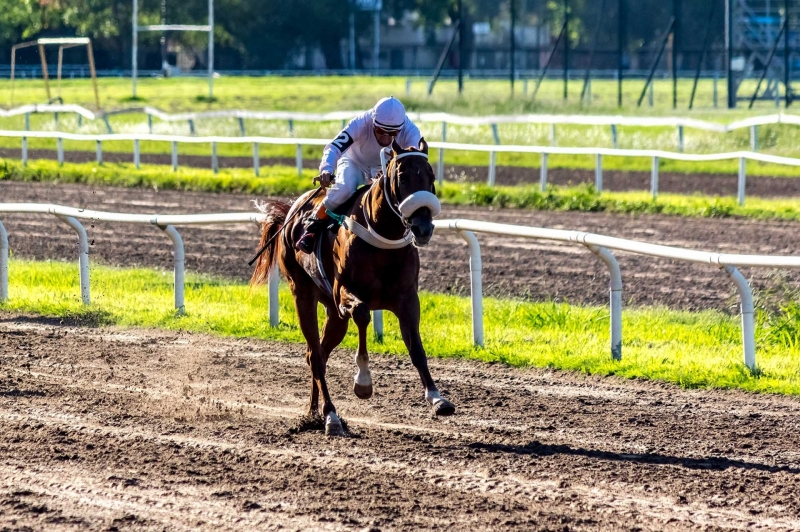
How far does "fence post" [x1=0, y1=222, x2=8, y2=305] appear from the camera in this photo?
11025mm

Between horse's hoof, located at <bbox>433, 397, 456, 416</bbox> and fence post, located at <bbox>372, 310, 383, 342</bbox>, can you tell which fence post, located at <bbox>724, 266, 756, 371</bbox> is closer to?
horse's hoof, located at <bbox>433, 397, 456, 416</bbox>

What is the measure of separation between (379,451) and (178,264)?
4.48 meters

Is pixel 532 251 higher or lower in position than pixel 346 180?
lower

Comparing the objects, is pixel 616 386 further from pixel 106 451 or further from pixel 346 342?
pixel 106 451

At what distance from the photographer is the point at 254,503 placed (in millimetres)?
5289

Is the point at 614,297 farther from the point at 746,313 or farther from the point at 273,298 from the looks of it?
the point at 273,298

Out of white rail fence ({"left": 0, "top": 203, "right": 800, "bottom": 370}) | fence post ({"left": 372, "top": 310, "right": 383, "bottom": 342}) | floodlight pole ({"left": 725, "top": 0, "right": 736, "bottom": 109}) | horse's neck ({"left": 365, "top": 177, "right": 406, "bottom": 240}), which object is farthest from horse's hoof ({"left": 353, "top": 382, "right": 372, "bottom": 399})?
floodlight pole ({"left": 725, "top": 0, "right": 736, "bottom": 109})

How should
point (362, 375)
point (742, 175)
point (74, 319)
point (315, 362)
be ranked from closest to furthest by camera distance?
point (362, 375)
point (315, 362)
point (74, 319)
point (742, 175)

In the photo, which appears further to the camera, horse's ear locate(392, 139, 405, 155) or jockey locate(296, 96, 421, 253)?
jockey locate(296, 96, 421, 253)

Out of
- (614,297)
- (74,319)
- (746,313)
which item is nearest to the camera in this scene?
(746,313)

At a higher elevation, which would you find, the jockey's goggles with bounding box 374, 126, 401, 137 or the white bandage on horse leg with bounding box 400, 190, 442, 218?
the jockey's goggles with bounding box 374, 126, 401, 137

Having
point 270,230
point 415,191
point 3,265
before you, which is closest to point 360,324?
point 415,191

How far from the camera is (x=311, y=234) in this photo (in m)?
7.34

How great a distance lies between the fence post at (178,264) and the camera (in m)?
10.2
